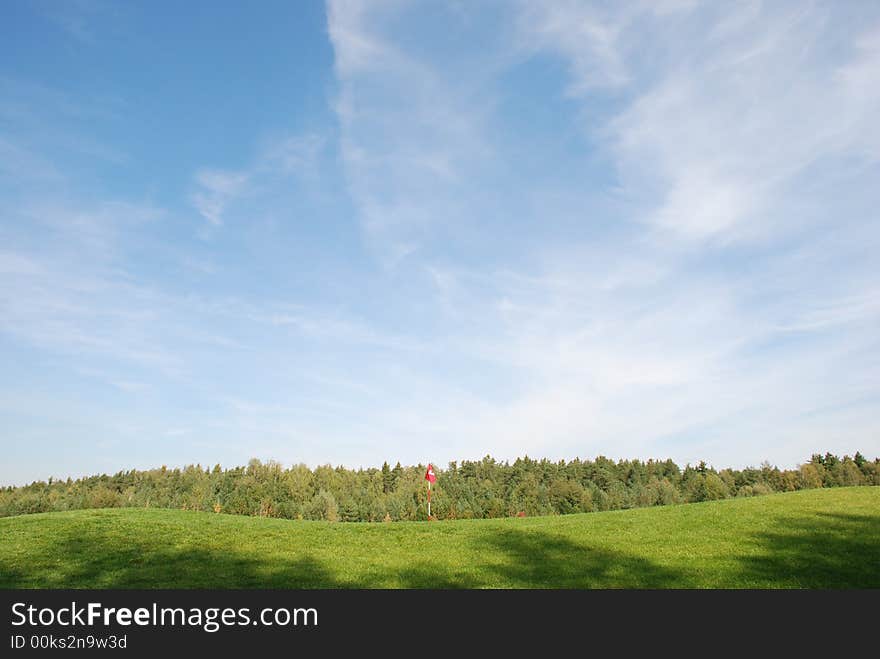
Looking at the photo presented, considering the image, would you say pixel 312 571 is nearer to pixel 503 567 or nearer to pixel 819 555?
pixel 503 567

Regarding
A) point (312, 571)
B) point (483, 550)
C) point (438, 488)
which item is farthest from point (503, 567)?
point (438, 488)

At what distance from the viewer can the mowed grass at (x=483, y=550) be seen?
15.0 metres

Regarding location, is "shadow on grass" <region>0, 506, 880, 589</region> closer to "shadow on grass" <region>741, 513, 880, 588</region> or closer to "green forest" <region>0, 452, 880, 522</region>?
"shadow on grass" <region>741, 513, 880, 588</region>

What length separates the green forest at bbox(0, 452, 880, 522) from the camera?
98.9 meters

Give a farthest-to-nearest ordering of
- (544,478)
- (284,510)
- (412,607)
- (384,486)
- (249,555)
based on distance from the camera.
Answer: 1. (384,486)
2. (544,478)
3. (284,510)
4. (249,555)
5. (412,607)

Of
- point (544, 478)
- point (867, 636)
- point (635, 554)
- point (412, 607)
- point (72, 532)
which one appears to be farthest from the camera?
point (544, 478)

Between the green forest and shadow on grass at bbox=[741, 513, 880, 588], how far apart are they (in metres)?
76.3

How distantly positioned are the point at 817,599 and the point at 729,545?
5.55 meters

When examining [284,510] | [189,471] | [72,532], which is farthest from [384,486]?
[72,532]

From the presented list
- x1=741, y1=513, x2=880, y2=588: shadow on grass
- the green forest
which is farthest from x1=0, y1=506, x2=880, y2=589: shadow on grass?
the green forest

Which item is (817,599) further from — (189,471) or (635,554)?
(189,471)

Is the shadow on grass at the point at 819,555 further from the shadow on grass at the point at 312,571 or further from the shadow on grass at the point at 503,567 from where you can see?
the shadow on grass at the point at 312,571

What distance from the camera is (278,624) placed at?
11.7 metres

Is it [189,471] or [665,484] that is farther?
[189,471]
